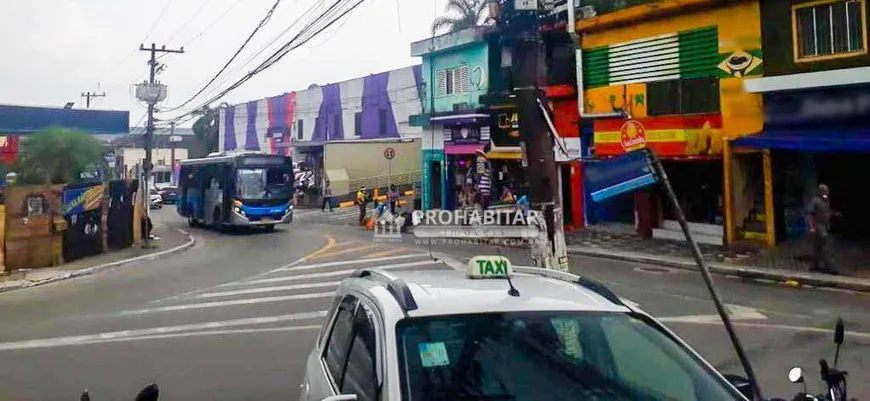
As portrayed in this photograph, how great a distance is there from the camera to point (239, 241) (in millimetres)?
27609

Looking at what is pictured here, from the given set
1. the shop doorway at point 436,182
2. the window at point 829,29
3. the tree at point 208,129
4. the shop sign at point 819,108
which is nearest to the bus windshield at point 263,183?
the shop doorway at point 436,182

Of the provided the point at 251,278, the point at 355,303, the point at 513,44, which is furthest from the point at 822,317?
the point at 251,278

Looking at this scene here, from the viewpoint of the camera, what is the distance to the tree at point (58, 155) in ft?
109

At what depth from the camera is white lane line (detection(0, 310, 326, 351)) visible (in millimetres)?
10344

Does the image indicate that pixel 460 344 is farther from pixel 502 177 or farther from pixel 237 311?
pixel 502 177

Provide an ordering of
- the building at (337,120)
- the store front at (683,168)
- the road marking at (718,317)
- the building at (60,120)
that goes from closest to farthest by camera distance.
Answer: the road marking at (718,317) < the store front at (683,168) < the building at (337,120) < the building at (60,120)

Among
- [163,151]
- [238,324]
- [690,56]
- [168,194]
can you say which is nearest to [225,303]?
[238,324]

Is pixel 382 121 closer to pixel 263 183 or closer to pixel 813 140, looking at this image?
pixel 263 183

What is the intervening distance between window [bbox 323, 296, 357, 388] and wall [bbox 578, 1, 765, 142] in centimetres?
1698

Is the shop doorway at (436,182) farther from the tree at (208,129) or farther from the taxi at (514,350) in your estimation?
the tree at (208,129)

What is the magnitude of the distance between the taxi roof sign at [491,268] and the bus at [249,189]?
26.3 meters

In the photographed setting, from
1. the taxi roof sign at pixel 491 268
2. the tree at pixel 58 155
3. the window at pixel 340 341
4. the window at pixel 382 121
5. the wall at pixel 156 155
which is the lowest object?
the window at pixel 340 341

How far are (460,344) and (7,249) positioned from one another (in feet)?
58.2

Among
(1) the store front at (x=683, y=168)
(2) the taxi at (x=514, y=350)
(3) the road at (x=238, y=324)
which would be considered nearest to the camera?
(2) the taxi at (x=514, y=350)
